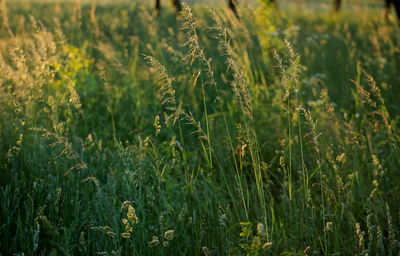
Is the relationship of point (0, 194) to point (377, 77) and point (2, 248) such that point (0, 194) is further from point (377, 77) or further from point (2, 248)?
point (377, 77)

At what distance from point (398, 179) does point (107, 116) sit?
219 centimetres

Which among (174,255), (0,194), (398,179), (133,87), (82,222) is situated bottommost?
(398,179)

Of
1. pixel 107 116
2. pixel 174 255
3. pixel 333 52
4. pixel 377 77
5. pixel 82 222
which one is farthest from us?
pixel 333 52

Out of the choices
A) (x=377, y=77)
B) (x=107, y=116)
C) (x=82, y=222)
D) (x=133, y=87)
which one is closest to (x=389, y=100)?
(x=377, y=77)

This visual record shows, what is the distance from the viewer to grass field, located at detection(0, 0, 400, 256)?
4.51ft

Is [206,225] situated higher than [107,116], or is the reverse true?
[107,116]

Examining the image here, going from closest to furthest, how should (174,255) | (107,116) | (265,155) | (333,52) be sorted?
(174,255) → (265,155) → (107,116) → (333,52)

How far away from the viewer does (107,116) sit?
115 inches

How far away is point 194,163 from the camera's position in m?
1.89

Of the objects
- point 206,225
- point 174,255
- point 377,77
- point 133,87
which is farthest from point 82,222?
point 377,77

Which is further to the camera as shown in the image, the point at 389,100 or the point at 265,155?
the point at 389,100

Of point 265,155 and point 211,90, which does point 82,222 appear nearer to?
point 265,155

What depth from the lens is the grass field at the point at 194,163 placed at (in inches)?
54.1

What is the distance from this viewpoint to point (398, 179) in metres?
2.02
